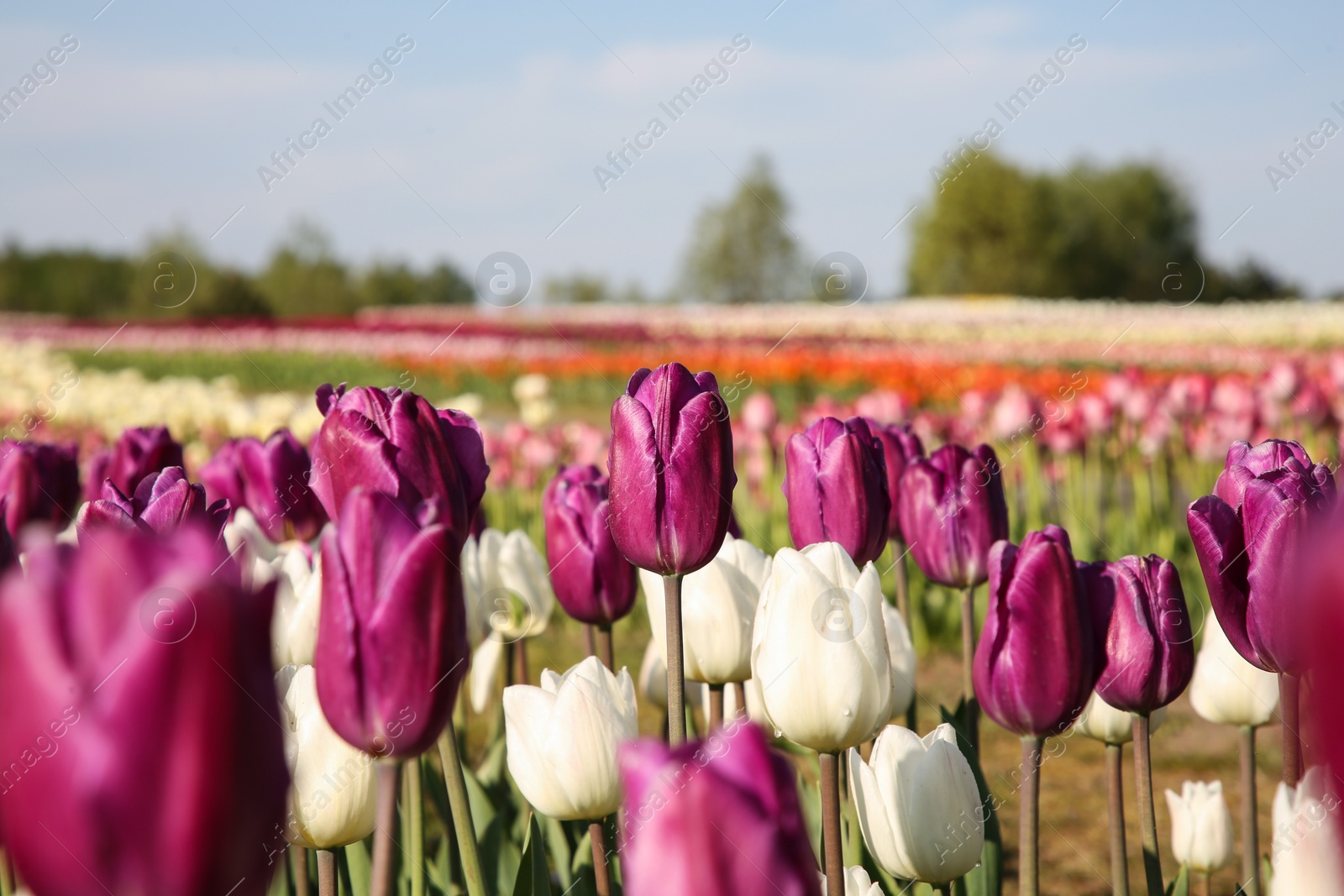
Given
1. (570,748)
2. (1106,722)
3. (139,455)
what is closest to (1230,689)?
(1106,722)

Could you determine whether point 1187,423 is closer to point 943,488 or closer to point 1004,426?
point 1004,426

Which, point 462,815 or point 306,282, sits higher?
point 306,282

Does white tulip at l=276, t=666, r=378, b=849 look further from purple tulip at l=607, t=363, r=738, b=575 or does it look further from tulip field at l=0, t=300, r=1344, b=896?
purple tulip at l=607, t=363, r=738, b=575

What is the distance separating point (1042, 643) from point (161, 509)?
98 centimetres

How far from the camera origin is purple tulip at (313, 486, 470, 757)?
83 cm

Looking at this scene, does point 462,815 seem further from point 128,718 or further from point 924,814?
point 128,718

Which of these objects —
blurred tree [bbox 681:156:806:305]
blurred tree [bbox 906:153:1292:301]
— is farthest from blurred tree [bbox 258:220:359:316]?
blurred tree [bbox 906:153:1292:301]

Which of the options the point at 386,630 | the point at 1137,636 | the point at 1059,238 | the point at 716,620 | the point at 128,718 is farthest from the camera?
the point at 1059,238

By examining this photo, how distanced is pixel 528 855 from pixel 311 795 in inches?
10.7

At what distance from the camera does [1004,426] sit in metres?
4.92

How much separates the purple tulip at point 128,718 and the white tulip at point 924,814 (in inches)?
32.7

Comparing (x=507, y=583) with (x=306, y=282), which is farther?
(x=306, y=282)

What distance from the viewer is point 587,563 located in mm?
1740

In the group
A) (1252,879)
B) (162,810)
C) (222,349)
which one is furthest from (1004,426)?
(222,349)
